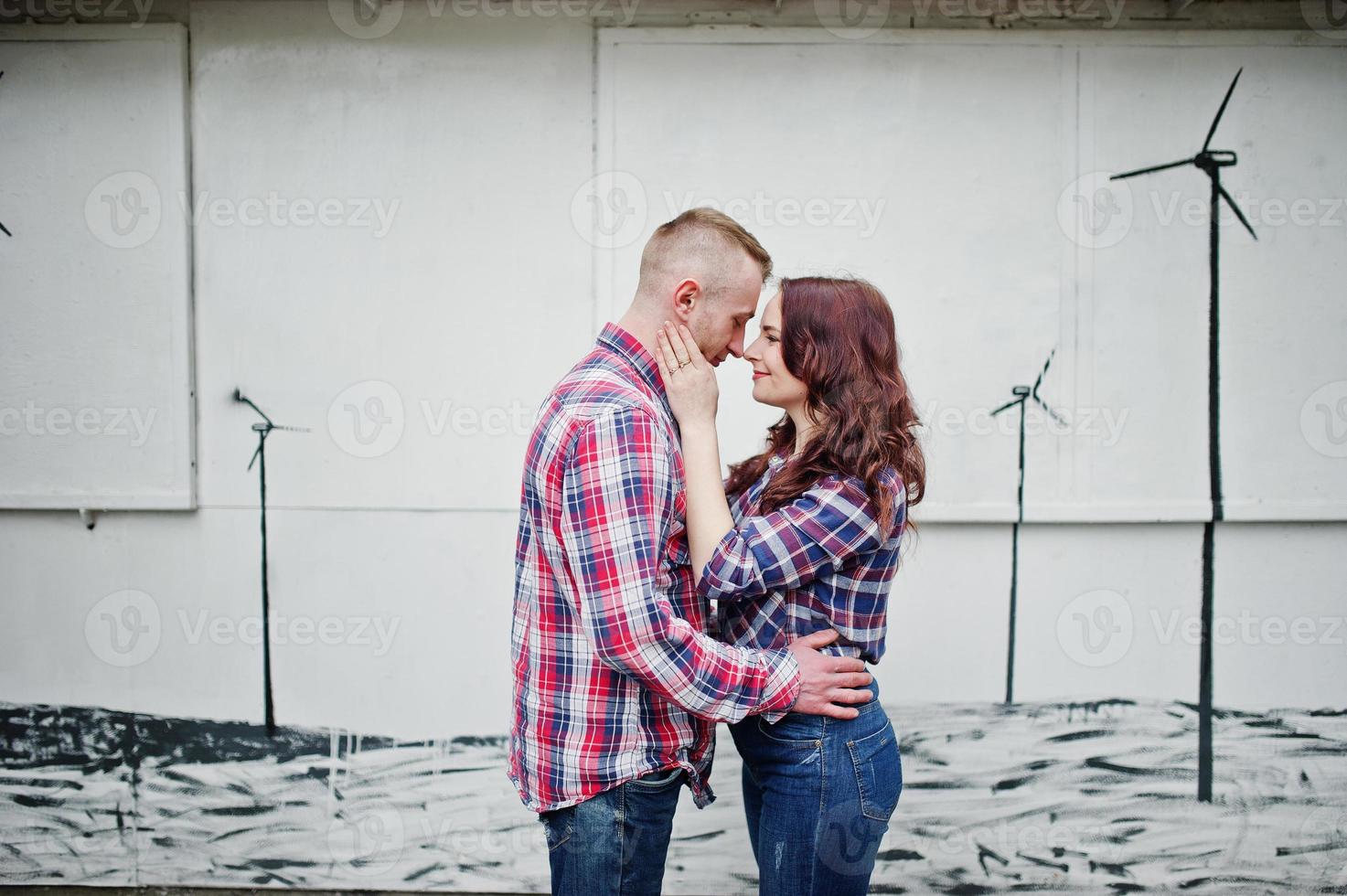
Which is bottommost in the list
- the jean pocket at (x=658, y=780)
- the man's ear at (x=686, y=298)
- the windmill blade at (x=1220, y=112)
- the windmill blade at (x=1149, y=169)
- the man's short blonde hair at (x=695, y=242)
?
the jean pocket at (x=658, y=780)

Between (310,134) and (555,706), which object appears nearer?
(555,706)

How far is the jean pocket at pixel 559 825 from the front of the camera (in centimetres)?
182

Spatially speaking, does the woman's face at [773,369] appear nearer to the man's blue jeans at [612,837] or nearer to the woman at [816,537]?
the woman at [816,537]

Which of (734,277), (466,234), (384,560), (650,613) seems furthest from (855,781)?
(466,234)

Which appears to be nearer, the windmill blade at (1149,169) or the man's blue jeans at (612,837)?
the man's blue jeans at (612,837)

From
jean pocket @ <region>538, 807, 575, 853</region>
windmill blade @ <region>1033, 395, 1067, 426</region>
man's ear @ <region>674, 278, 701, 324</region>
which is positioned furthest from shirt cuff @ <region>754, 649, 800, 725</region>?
windmill blade @ <region>1033, 395, 1067, 426</region>

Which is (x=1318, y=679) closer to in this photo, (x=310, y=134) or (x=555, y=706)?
(x=555, y=706)

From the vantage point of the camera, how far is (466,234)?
313 centimetres

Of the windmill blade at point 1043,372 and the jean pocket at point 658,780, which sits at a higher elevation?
the windmill blade at point 1043,372

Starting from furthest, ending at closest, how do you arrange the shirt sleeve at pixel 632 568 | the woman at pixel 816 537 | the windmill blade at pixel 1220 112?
the windmill blade at pixel 1220 112, the woman at pixel 816 537, the shirt sleeve at pixel 632 568

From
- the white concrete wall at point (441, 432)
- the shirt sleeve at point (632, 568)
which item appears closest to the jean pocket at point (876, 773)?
the shirt sleeve at point (632, 568)

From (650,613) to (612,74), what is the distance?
2158mm

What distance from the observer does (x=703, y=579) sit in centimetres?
176

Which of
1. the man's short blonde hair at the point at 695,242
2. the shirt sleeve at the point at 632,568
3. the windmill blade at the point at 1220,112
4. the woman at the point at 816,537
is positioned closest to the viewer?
the shirt sleeve at the point at 632,568
